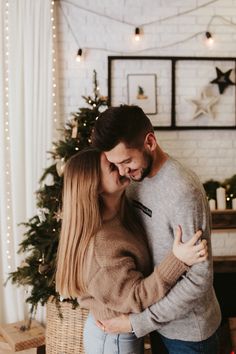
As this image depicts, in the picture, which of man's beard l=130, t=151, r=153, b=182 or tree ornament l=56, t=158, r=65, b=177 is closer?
man's beard l=130, t=151, r=153, b=182

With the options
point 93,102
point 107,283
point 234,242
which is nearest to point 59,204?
point 93,102

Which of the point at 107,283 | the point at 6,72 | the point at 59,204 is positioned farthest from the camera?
the point at 6,72

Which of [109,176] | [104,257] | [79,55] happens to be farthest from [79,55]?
[104,257]

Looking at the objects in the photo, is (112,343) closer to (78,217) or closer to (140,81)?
(78,217)

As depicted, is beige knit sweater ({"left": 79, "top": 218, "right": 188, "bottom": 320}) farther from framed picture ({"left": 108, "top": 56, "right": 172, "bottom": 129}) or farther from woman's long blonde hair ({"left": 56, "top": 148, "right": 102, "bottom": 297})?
framed picture ({"left": 108, "top": 56, "right": 172, "bottom": 129})

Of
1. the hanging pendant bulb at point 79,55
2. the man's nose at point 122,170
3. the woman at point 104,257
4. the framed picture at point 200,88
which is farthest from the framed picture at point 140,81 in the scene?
the man's nose at point 122,170

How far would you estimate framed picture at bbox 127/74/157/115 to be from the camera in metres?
4.00

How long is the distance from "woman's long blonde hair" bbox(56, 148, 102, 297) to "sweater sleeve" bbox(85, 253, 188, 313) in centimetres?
11

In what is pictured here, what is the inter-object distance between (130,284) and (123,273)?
49 millimetres

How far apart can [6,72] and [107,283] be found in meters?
2.60

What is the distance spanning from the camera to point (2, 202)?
12.7 ft

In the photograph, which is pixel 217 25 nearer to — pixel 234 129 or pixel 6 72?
pixel 234 129

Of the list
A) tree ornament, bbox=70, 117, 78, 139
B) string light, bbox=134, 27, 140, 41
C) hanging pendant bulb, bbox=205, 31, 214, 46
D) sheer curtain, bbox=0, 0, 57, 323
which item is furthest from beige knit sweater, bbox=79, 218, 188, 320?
hanging pendant bulb, bbox=205, 31, 214, 46

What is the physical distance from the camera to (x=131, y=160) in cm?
172
